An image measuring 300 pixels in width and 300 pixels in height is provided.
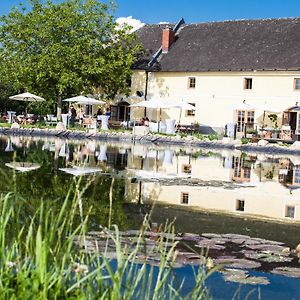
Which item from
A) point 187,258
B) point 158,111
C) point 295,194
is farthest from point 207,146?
point 187,258

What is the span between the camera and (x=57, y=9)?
39594 millimetres

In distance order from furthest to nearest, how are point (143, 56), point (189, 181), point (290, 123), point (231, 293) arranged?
point (143, 56), point (290, 123), point (189, 181), point (231, 293)

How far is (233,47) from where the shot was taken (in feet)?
131

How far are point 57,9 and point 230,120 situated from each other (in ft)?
46.1

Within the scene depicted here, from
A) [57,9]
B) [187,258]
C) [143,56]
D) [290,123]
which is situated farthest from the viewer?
[143,56]

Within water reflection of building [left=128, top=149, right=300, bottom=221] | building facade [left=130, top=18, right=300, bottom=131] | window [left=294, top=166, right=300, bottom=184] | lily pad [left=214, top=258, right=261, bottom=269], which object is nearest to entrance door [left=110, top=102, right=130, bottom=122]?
building facade [left=130, top=18, right=300, bottom=131]

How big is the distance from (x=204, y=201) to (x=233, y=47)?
97.9ft

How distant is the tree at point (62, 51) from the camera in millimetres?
38062

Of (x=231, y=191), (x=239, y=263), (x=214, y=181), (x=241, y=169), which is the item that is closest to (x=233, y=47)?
(x=241, y=169)

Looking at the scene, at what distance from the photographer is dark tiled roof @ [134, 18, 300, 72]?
37688 mm

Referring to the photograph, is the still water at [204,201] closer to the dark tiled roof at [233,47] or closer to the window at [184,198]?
the window at [184,198]

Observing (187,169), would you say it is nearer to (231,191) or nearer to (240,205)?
(231,191)

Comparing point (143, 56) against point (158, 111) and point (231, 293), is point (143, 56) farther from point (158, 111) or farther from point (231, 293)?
point (231, 293)

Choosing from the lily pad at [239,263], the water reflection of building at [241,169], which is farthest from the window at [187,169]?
the lily pad at [239,263]
